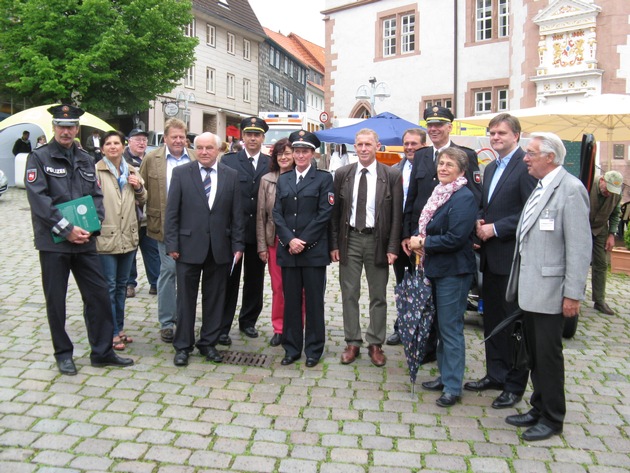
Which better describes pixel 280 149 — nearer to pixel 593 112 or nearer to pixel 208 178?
pixel 208 178

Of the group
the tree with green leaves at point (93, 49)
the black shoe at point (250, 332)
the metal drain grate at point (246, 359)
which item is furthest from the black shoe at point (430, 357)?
the tree with green leaves at point (93, 49)

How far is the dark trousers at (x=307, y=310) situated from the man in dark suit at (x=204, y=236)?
22.5 inches

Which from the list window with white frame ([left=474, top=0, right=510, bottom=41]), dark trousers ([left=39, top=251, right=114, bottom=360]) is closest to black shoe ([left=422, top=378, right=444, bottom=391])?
dark trousers ([left=39, top=251, right=114, bottom=360])

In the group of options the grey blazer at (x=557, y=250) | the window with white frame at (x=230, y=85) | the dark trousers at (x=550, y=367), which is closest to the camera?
the grey blazer at (x=557, y=250)

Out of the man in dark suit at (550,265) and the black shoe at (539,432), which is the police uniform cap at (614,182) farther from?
the black shoe at (539,432)

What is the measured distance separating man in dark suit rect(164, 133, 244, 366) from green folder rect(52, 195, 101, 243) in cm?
64

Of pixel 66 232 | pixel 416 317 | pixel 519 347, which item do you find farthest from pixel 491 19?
pixel 66 232

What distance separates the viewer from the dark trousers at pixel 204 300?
539cm

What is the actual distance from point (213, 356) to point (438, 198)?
95.9 inches

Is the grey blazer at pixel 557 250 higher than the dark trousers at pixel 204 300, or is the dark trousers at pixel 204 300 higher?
the grey blazer at pixel 557 250

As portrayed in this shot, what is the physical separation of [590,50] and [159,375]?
17.3 m

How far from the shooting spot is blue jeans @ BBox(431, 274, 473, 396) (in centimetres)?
457

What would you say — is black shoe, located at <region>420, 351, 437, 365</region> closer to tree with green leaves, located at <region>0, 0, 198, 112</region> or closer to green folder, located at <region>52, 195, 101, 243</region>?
green folder, located at <region>52, 195, 101, 243</region>

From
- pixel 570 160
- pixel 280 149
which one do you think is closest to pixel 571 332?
pixel 280 149
